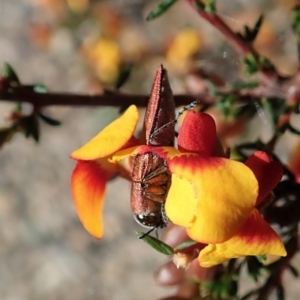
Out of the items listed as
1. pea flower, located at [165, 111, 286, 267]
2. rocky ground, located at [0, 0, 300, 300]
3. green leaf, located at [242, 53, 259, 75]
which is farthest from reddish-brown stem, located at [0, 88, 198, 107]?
rocky ground, located at [0, 0, 300, 300]

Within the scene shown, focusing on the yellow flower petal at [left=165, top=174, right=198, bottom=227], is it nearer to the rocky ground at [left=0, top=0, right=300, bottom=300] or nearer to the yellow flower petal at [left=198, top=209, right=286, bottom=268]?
the yellow flower petal at [left=198, top=209, right=286, bottom=268]

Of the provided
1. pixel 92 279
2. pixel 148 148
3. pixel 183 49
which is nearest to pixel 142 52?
pixel 183 49

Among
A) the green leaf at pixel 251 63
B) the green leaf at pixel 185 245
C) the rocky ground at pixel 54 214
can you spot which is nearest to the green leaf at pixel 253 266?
the green leaf at pixel 185 245

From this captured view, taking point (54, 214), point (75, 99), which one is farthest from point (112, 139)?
point (54, 214)

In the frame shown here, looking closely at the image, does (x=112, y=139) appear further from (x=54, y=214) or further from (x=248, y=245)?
(x=54, y=214)

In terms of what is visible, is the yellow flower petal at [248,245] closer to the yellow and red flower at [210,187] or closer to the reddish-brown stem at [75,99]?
the yellow and red flower at [210,187]
